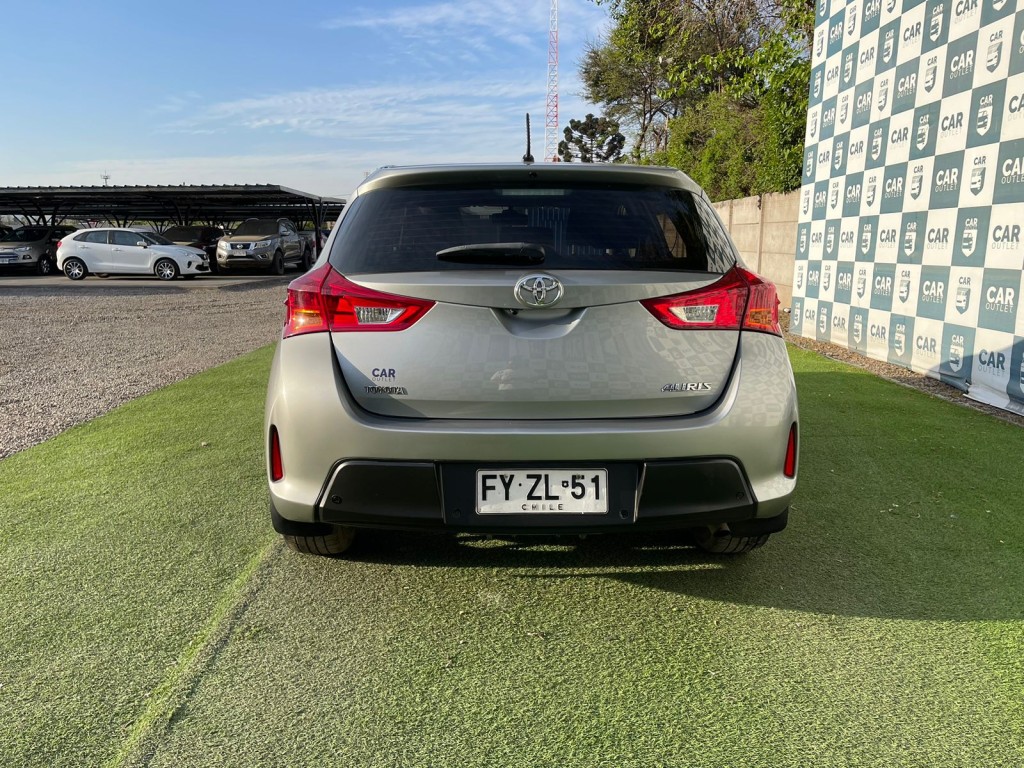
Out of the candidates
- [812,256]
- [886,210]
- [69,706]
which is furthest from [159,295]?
[69,706]

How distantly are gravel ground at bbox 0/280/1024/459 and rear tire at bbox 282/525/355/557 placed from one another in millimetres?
2721

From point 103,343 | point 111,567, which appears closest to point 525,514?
point 111,567

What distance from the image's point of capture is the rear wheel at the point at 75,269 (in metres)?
20.5

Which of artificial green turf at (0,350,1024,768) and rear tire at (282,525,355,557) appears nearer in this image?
artificial green turf at (0,350,1024,768)

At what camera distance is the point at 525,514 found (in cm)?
225

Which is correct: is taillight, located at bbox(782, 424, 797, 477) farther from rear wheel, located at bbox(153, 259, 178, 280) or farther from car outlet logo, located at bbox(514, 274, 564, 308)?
rear wheel, located at bbox(153, 259, 178, 280)

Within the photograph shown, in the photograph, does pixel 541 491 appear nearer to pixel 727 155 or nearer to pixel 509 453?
pixel 509 453

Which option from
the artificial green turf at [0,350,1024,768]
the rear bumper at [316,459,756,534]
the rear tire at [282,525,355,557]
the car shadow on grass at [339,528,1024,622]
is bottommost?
the car shadow on grass at [339,528,1024,622]

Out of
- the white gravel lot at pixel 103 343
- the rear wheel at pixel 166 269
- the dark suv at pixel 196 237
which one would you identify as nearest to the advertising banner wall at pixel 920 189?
the white gravel lot at pixel 103 343

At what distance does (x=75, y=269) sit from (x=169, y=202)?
8642 millimetres

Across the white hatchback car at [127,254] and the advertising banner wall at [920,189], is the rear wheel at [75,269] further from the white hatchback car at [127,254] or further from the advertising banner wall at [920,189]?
the advertising banner wall at [920,189]

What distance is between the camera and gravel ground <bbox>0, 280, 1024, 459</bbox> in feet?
18.2

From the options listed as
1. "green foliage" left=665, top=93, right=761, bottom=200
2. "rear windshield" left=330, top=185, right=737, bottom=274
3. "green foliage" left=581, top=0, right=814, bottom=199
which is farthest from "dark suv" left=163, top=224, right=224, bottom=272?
"rear windshield" left=330, top=185, right=737, bottom=274

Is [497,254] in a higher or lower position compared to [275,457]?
higher
